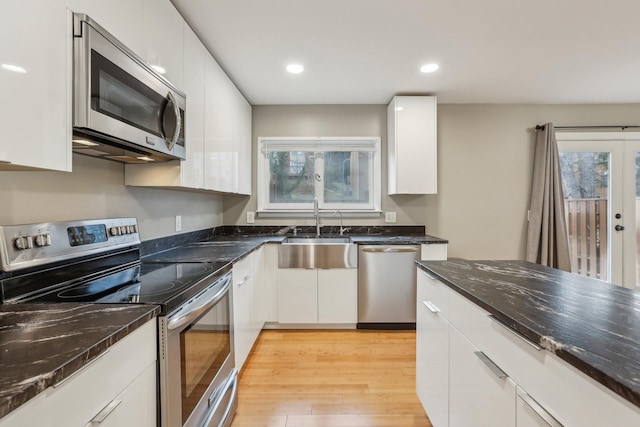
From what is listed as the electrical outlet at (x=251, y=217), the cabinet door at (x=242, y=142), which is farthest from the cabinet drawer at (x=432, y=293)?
the electrical outlet at (x=251, y=217)

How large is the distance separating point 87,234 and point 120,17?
2.96ft

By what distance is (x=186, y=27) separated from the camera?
1.76 meters

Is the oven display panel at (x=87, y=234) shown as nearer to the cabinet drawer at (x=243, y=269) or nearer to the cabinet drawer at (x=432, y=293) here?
the cabinet drawer at (x=243, y=269)

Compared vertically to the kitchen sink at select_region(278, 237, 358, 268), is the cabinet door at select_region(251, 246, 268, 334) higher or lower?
lower

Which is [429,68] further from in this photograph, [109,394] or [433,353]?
[109,394]

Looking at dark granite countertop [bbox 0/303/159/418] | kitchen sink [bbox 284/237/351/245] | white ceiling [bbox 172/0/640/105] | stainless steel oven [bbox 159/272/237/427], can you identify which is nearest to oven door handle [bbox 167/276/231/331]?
stainless steel oven [bbox 159/272/237/427]

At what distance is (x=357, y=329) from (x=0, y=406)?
2.63 meters

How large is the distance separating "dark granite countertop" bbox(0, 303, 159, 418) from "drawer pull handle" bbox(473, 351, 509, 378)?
42.4 inches

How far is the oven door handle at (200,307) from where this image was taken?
101 cm

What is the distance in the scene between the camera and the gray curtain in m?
3.11

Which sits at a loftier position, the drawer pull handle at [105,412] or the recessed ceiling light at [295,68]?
the recessed ceiling light at [295,68]

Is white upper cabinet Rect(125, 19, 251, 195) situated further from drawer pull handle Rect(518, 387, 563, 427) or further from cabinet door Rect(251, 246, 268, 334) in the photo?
drawer pull handle Rect(518, 387, 563, 427)

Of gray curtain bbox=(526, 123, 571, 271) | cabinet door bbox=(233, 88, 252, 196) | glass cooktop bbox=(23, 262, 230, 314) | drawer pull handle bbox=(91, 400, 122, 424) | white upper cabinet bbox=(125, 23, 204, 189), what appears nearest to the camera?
drawer pull handle bbox=(91, 400, 122, 424)

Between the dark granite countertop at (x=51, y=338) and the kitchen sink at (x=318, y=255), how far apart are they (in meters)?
1.86
